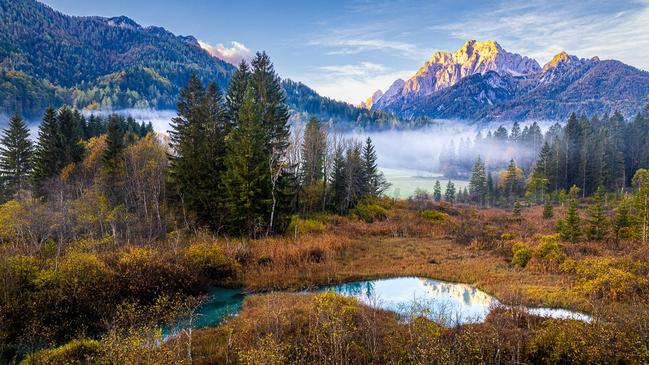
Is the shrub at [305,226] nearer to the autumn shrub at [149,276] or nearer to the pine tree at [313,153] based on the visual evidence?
the pine tree at [313,153]

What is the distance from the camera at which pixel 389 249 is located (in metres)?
33.4


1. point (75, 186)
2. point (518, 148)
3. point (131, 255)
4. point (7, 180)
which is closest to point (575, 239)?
point (131, 255)

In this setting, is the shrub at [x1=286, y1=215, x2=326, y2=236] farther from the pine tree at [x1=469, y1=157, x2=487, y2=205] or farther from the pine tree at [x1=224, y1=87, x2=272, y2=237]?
the pine tree at [x1=469, y1=157, x2=487, y2=205]

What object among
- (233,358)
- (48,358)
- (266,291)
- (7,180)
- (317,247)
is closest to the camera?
(48,358)

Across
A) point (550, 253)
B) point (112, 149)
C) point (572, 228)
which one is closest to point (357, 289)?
point (550, 253)

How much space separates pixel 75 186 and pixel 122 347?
43.0 m

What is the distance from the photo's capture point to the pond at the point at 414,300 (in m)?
17.6

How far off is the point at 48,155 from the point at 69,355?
45702mm

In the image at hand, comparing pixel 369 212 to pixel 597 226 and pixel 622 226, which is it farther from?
pixel 622 226

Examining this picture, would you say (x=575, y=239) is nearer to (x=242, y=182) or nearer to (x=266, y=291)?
(x=266, y=291)

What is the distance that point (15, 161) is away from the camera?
2007 inches

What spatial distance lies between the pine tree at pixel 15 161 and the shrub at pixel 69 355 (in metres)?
49.7

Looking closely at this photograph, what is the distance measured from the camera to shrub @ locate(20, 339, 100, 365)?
1125cm

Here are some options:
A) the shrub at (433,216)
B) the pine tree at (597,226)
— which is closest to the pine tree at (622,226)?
the pine tree at (597,226)
